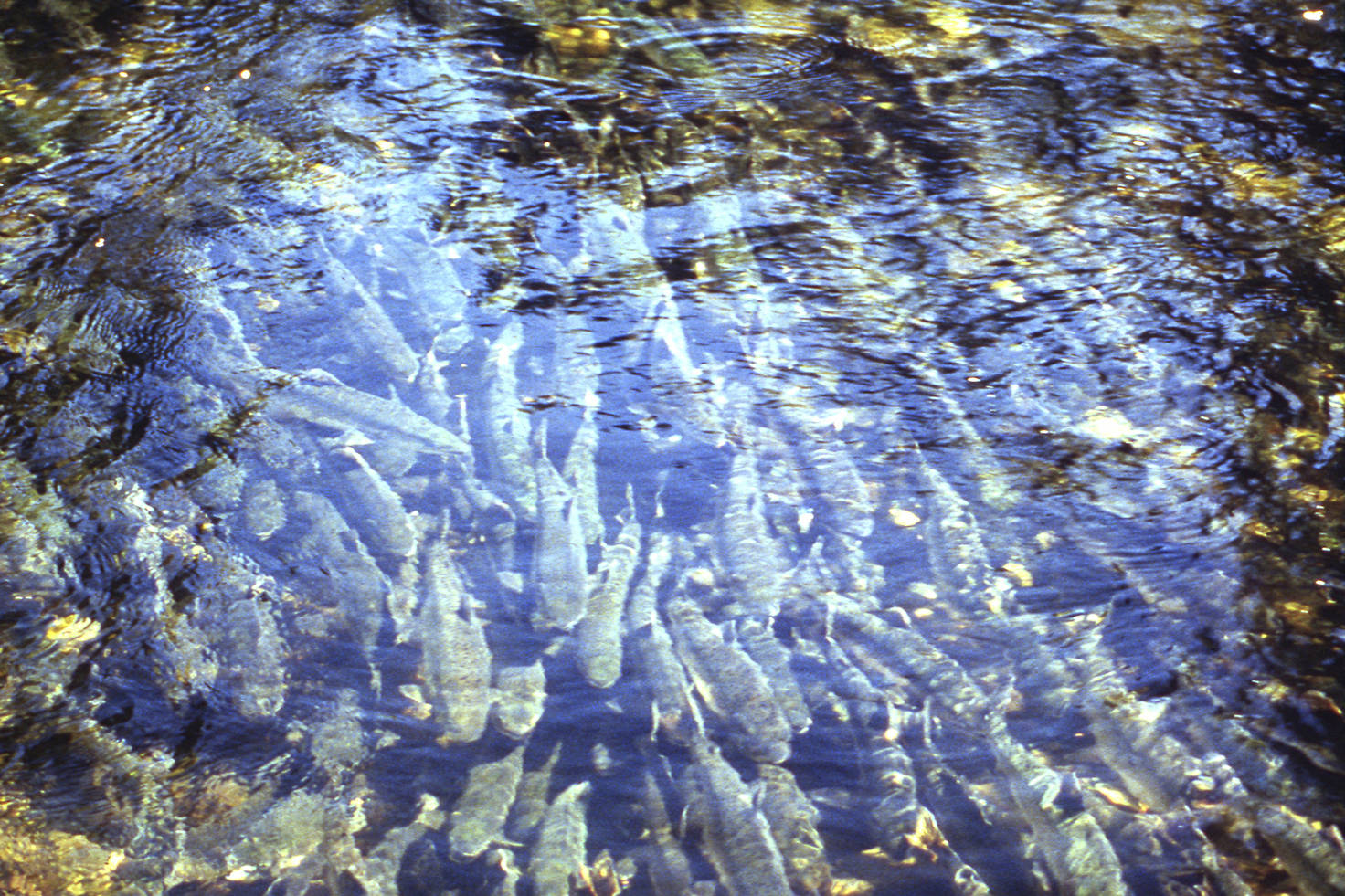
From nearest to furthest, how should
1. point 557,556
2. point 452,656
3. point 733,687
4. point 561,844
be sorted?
1. point 561,844
2. point 733,687
3. point 452,656
4. point 557,556

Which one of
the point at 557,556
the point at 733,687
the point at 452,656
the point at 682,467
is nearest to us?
the point at 733,687

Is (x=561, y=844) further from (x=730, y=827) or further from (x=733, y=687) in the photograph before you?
(x=733, y=687)

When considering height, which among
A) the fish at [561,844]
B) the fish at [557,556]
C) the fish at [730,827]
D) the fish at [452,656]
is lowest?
the fish at [561,844]

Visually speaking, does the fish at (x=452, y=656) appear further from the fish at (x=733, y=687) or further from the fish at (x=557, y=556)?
the fish at (x=733, y=687)

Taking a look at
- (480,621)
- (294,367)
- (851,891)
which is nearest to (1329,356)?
(851,891)

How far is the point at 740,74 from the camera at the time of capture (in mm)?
5473

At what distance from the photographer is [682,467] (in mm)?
3559

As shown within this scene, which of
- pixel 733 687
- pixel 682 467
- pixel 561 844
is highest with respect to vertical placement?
pixel 682 467

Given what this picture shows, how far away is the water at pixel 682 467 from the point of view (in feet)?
8.63

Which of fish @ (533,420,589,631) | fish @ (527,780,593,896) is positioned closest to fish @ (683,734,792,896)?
fish @ (527,780,593,896)

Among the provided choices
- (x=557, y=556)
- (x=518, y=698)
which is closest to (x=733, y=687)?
(x=518, y=698)

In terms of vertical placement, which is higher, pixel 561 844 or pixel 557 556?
pixel 557 556

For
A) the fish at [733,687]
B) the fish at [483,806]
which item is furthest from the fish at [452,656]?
the fish at [733,687]

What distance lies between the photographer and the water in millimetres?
2629
